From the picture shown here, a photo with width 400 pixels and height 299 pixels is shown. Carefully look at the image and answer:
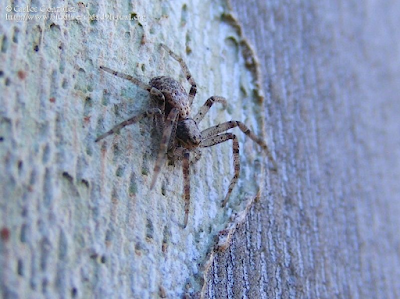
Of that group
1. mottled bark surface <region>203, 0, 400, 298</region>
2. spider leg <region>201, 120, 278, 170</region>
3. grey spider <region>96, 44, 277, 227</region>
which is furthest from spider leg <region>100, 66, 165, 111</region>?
A: mottled bark surface <region>203, 0, 400, 298</region>

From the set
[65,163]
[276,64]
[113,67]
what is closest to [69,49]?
[113,67]

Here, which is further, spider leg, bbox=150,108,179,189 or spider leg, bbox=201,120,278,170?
spider leg, bbox=201,120,278,170

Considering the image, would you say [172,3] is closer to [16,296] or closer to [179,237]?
[179,237]

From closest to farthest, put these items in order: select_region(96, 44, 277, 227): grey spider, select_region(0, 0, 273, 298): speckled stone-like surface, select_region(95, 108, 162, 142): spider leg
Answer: select_region(0, 0, 273, 298): speckled stone-like surface → select_region(95, 108, 162, 142): spider leg → select_region(96, 44, 277, 227): grey spider

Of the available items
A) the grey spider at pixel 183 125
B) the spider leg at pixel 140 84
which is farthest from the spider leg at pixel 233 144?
the spider leg at pixel 140 84

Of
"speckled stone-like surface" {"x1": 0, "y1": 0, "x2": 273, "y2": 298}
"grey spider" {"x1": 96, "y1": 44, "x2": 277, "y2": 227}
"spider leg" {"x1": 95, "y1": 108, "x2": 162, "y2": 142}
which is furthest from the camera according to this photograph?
"grey spider" {"x1": 96, "y1": 44, "x2": 277, "y2": 227}

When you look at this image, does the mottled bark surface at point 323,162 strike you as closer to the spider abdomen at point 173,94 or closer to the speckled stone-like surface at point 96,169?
the speckled stone-like surface at point 96,169

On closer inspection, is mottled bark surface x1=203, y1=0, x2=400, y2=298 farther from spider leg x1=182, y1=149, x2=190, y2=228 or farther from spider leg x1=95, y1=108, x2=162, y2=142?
spider leg x1=95, y1=108, x2=162, y2=142

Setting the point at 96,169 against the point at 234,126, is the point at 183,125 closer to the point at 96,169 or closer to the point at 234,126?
the point at 234,126
